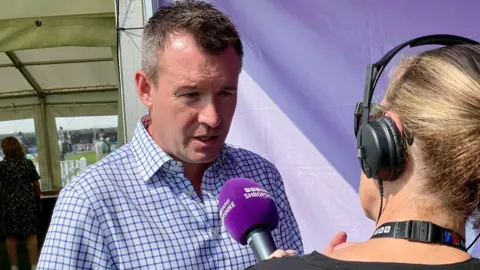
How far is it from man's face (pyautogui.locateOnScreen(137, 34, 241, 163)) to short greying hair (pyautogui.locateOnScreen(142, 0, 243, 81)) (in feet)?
0.07

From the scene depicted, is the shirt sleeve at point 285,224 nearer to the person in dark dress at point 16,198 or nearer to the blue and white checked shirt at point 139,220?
the blue and white checked shirt at point 139,220

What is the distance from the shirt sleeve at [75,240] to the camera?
124 cm

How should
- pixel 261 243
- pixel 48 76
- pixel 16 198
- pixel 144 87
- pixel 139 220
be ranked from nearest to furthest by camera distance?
pixel 261 243
pixel 139 220
pixel 144 87
pixel 16 198
pixel 48 76

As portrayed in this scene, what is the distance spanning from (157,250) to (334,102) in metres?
1.47

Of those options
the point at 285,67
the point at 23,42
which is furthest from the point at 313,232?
the point at 23,42

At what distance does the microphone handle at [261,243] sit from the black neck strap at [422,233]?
9.9 inches

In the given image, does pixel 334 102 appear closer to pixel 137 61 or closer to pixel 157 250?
pixel 137 61

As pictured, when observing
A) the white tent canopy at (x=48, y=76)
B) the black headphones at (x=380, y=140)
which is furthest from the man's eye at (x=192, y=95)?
the white tent canopy at (x=48, y=76)

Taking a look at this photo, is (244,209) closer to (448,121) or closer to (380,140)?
(380,140)

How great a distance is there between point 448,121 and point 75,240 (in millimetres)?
819

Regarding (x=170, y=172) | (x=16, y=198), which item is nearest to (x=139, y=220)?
(x=170, y=172)

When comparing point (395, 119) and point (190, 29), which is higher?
point (190, 29)

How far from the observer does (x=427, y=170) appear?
35.0 inches

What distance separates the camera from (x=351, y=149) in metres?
2.57
